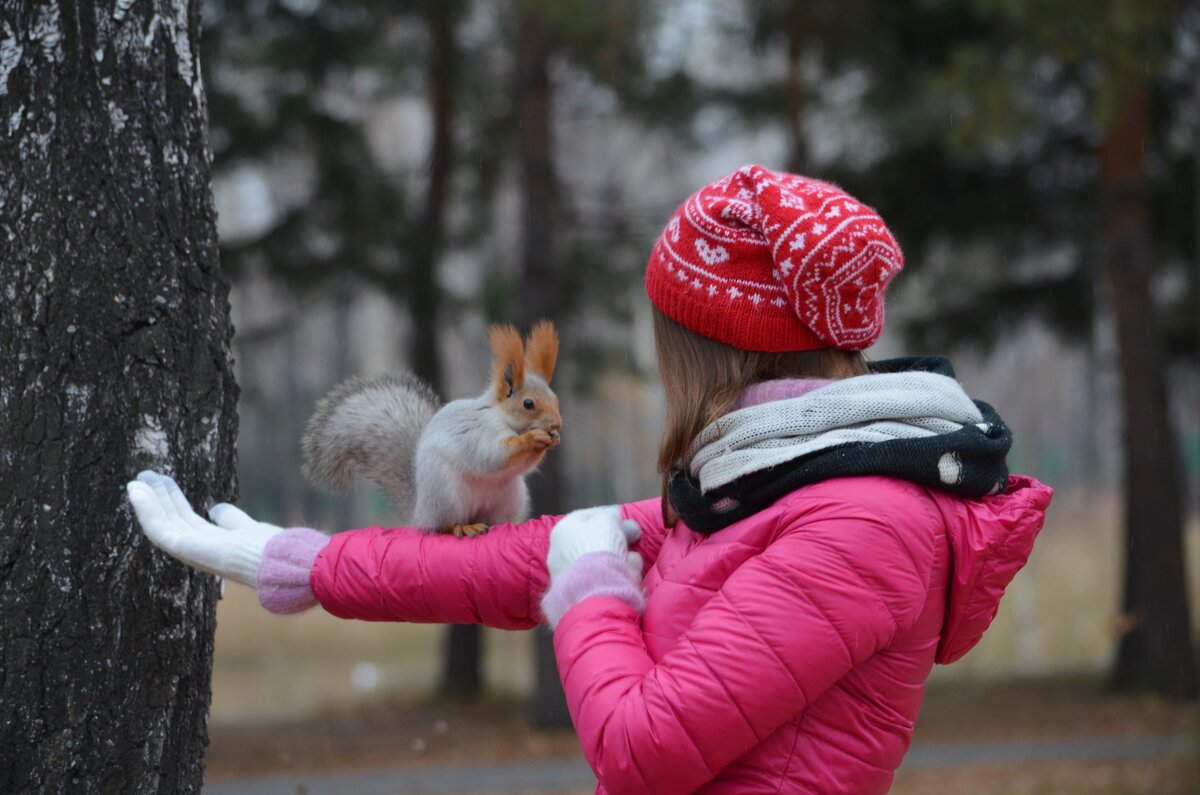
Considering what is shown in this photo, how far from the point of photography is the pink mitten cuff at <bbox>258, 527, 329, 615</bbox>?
1807 millimetres

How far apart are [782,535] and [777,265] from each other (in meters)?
0.34

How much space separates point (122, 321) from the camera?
1898 mm

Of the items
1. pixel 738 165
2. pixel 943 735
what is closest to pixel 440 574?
pixel 943 735

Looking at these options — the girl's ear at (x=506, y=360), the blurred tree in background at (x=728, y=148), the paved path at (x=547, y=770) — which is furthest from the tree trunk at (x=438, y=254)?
the girl's ear at (x=506, y=360)

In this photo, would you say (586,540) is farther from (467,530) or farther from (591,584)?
(467,530)

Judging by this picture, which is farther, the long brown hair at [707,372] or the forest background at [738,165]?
the forest background at [738,165]

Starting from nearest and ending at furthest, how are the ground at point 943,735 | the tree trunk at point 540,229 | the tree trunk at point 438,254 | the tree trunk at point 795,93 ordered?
the ground at point 943,735
the tree trunk at point 540,229
the tree trunk at point 795,93
the tree trunk at point 438,254

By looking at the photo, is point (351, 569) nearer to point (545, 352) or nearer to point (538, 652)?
point (545, 352)

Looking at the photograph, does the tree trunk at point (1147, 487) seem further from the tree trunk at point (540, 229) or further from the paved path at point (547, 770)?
the tree trunk at point (540, 229)

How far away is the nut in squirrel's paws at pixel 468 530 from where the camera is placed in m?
2.02

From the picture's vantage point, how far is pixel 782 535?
1.49 metres

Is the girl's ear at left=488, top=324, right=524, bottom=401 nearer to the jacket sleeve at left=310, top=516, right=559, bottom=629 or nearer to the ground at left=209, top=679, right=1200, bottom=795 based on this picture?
the jacket sleeve at left=310, top=516, right=559, bottom=629

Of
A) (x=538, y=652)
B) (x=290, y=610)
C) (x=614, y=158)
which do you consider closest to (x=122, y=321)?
(x=290, y=610)

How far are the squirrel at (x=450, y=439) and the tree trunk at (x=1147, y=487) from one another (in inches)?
301
